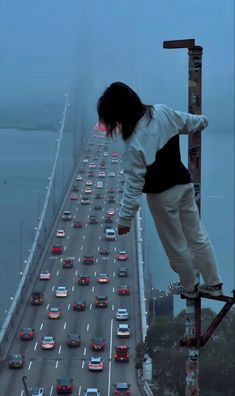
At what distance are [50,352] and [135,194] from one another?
8.05 meters

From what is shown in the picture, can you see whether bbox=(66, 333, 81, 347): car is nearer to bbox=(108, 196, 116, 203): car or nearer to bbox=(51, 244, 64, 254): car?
bbox=(51, 244, 64, 254): car

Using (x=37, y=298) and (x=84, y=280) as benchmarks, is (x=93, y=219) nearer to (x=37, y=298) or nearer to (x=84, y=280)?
(x=84, y=280)

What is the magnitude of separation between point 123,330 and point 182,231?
8545 millimetres

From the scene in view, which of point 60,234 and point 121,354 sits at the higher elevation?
point 60,234

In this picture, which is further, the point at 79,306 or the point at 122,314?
the point at 79,306

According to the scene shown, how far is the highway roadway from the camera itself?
307 inches

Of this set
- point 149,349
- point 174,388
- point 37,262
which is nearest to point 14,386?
point 149,349

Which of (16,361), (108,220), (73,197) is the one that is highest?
(73,197)

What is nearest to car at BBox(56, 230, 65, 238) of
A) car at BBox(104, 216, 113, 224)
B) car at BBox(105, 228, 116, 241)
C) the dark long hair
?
car at BBox(105, 228, 116, 241)

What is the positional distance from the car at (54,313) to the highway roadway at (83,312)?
58 mm

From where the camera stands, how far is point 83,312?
1073 centimetres

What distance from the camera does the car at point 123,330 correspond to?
930 centimetres

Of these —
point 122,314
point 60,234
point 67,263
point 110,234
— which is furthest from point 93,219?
point 122,314

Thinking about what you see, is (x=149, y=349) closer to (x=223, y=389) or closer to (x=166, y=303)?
(x=223, y=389)
